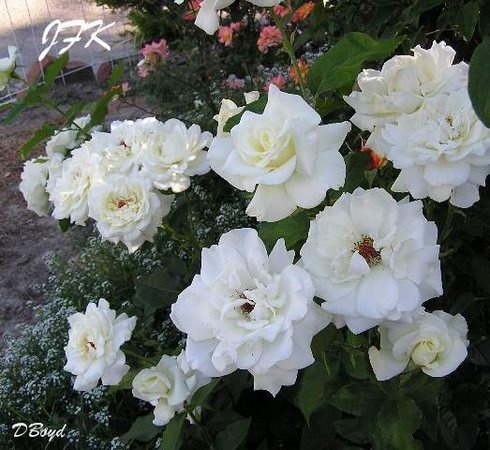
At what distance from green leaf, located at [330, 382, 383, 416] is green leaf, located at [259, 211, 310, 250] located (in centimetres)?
25

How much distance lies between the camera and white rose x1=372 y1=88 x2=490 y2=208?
85 cm

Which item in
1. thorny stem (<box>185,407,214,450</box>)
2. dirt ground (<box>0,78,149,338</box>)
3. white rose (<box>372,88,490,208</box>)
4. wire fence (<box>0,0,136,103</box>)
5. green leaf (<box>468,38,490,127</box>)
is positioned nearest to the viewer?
green leaf (<box>468,38,490,127</box>)

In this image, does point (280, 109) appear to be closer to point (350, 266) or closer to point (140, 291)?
point (350, 266)

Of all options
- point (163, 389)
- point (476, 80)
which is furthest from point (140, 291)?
point (476, 80)

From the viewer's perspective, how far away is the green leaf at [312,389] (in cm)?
103

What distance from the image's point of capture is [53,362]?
7.46 feet

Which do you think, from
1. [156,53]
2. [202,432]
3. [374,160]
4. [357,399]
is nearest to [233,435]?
[202,432]

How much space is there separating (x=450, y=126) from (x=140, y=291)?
0.92m

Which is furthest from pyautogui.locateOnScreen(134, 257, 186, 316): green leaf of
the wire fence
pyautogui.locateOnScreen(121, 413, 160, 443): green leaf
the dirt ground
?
the wire fence

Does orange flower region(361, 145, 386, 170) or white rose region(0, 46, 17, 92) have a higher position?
orange flower region(361, 145, 386, 170)

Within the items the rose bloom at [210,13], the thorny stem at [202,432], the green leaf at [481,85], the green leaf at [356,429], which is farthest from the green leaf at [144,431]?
the green leaf at [481,85]

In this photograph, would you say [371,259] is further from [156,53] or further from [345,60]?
[156,53]

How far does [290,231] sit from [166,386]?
440 millimetres

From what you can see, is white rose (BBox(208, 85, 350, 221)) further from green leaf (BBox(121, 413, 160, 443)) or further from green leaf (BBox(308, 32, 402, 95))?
green leaf (BBox(121, 413, 160, 443))
